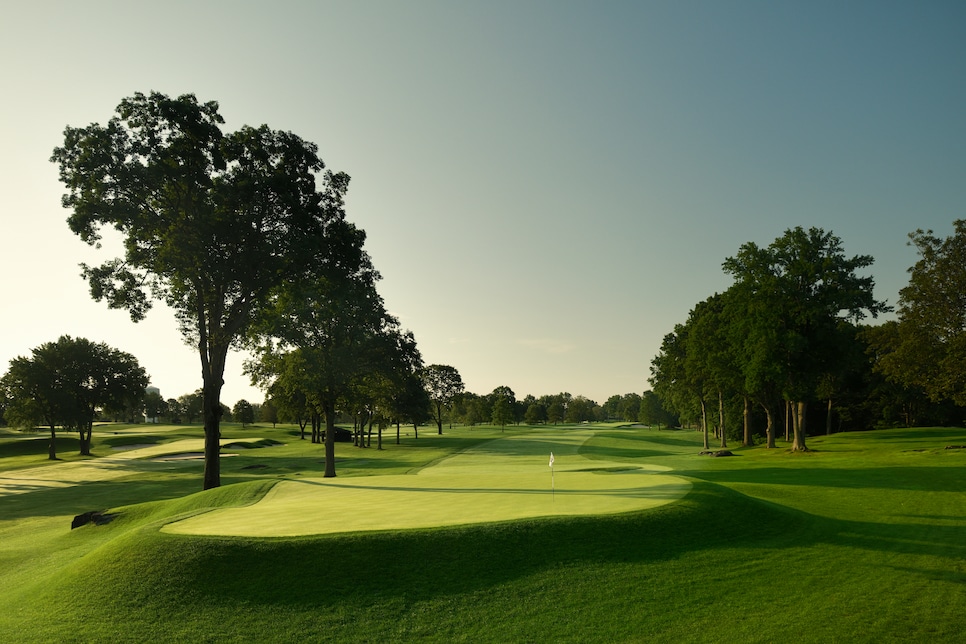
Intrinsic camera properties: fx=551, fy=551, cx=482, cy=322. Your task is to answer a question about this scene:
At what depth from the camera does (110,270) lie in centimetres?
2869

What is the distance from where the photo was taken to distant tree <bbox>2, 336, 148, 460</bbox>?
6756 centimetres

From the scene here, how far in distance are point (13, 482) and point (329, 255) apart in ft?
118

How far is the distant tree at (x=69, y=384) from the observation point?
67562mm

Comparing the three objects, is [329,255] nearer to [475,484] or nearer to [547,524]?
[475,484]

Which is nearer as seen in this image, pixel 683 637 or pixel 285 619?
pixel 683 637

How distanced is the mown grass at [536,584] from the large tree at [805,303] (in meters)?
31.0

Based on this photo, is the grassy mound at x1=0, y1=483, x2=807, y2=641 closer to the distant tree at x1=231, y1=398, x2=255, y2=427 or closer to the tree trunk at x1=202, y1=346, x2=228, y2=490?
the tree trunk at x1=202, y1=346, x2=228, y2=490

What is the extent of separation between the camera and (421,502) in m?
17.3

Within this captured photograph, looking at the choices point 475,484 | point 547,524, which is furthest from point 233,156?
point 547,524

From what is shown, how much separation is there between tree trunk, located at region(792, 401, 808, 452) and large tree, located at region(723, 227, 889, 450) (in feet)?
0.28

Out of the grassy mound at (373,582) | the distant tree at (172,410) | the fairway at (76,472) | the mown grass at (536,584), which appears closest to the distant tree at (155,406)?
the distant tree at (172,410)

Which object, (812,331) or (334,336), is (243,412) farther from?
(812,331)

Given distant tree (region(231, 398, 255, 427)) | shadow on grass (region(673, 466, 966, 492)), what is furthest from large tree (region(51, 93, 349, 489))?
distant tree (region(231, 398, 255, 427))

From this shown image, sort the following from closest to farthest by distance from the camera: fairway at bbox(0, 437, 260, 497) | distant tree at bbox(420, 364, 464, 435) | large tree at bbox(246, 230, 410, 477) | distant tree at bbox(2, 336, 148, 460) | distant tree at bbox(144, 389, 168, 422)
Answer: large tree at bbox(246, 230, 410, 477) < fairway at bbox(0, 437, 260, 497) < distant tree at bbox(2, 336, 148, 460) < distant tree at bbox(420, 364, 464, 435) < distant tree at bbox(144, 389, 168, 422)
